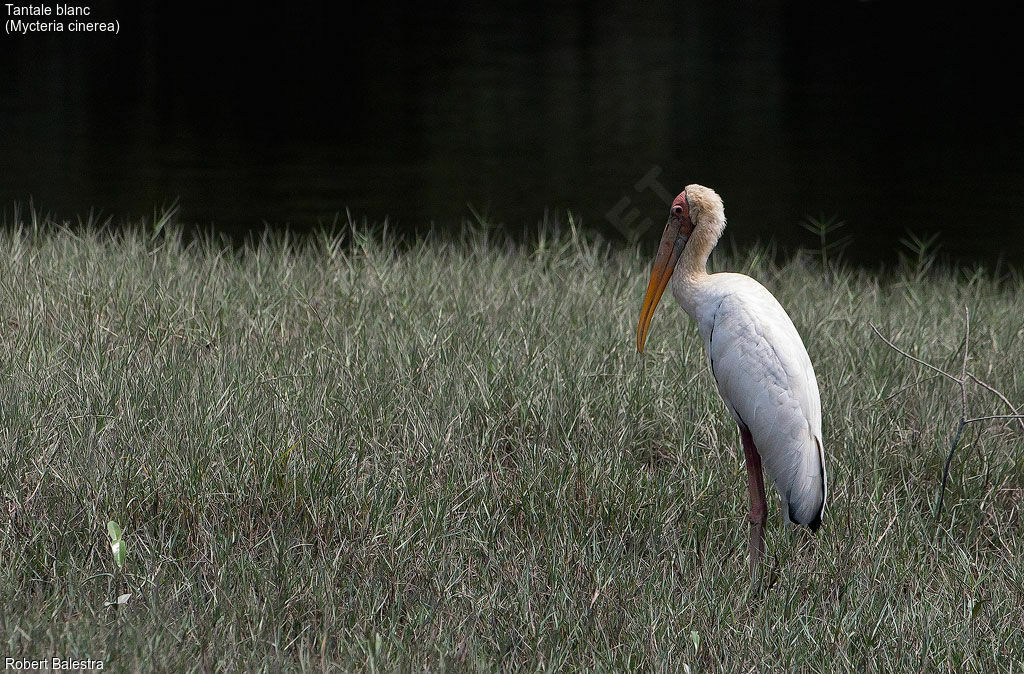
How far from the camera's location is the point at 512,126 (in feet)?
51.0

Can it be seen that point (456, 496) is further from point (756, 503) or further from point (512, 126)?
point (512, 126)

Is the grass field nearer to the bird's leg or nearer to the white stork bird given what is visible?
the bird's leg

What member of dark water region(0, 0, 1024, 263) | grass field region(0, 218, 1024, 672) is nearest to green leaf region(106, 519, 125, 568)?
grass field region(0, 218, 1024, 672)

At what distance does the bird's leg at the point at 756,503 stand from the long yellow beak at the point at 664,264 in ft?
1.50

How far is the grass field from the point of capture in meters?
2.78

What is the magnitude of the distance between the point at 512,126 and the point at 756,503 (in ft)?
41.6

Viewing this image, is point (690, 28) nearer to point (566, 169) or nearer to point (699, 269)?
point (566, 169)

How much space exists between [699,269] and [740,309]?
1.13 feet

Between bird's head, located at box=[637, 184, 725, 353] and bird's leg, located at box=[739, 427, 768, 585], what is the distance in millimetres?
442

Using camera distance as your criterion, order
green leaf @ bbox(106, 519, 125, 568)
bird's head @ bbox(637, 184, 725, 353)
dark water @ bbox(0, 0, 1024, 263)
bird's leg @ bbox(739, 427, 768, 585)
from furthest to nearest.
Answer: dark water @ bbox(0, 0, 1024, 263) < bird's head @ bbox(637, 184, 725, 353) < bird's leg @ bbox(739, 427, 768, 585) < green leaf @ bbox(106, 519, 125, 568)

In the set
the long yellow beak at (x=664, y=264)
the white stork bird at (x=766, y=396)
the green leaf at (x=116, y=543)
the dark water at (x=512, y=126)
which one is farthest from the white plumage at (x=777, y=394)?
the dark water at (x=512, y=126)

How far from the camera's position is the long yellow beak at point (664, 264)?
3.64 m

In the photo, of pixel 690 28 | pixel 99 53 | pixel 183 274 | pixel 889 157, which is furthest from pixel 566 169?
pixel 690 28

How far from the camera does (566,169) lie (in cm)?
1265
